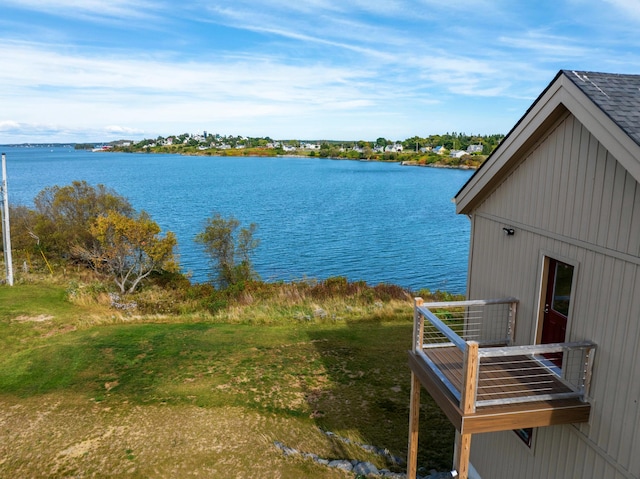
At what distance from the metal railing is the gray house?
2cm

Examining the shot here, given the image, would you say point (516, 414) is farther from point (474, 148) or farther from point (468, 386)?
point (474, 148)

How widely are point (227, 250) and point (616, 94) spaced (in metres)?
26.2

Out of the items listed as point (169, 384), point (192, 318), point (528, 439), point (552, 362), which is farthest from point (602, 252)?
point (192, 318)

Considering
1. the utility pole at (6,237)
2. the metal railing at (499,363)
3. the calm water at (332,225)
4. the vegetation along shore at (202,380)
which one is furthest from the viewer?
the calm water at (332,225)

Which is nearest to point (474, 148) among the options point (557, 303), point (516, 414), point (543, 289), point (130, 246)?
point (130, 246)

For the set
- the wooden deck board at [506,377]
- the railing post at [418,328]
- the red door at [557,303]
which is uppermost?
the red door at [557,303]

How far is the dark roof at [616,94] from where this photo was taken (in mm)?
5469

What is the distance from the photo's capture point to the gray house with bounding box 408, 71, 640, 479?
5664 millimetres

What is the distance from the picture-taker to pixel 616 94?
6.07m

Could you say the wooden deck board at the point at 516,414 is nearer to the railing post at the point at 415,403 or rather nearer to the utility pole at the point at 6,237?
the railing post at the point at 415,403

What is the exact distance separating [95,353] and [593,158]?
1477cm

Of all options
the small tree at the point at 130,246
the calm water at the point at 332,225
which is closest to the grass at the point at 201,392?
the small tree at the point at 130,246

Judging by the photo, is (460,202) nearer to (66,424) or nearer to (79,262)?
(66,424)

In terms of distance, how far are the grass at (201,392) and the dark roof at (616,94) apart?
7700 mm
